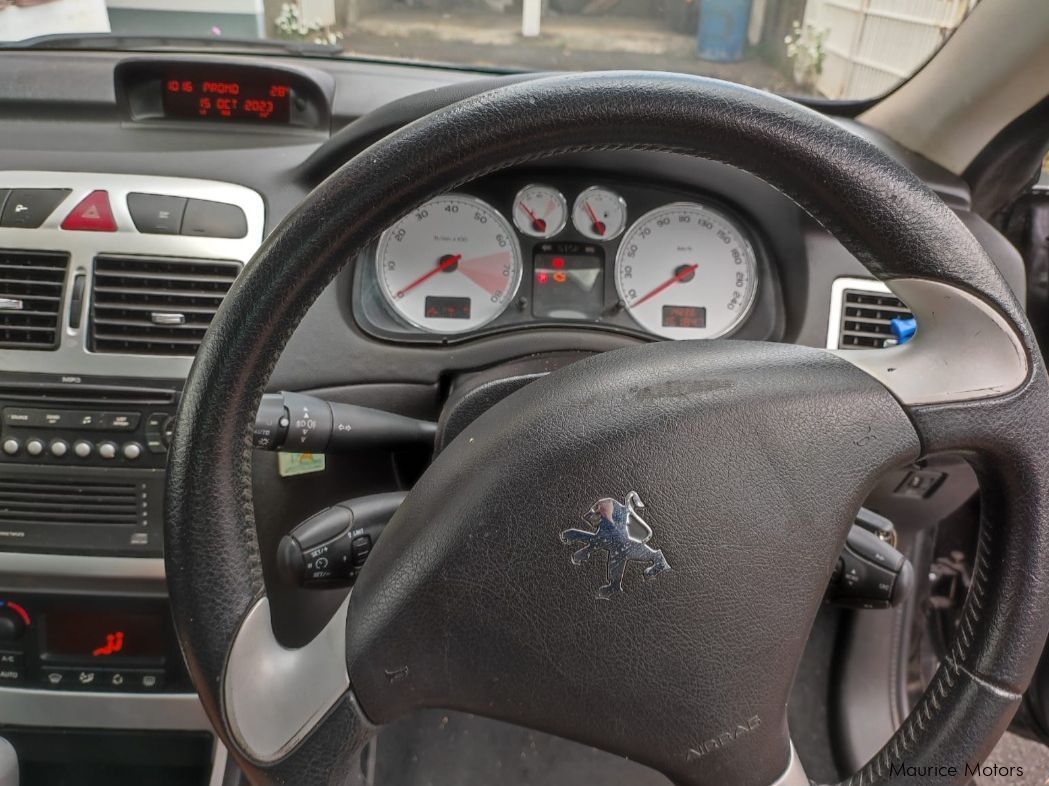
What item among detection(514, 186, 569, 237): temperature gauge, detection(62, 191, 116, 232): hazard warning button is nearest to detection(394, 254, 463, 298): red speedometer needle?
detection(514, 186, 569, 237): temperature gauge

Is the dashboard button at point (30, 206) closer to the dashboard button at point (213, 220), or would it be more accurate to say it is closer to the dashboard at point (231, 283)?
the dashboard at point (231, 283)

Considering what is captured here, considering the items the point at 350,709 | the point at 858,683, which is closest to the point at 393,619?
the point at 350,709

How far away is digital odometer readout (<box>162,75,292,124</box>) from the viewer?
1403 millimetres

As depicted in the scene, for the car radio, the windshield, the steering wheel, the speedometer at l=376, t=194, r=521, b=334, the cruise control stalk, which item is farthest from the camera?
the windshield

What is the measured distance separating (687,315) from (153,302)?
82 cm

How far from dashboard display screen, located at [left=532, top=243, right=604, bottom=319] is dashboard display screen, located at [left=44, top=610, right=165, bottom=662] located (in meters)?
0.78

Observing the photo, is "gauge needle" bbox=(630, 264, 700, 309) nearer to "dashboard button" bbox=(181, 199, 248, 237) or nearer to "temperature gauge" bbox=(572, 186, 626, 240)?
"temperature gauge" bbox=(572, 186, 626, 240)

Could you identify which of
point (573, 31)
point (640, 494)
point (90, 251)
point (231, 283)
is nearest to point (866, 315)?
point (573, 31)

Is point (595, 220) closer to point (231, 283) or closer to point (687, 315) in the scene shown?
point (687, 315)

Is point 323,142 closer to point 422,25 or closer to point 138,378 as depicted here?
point 422,25

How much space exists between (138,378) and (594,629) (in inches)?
33.5

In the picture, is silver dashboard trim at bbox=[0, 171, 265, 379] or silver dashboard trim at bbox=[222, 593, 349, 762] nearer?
silver dashboard trim at bbox=[222, 593, 349, 762]

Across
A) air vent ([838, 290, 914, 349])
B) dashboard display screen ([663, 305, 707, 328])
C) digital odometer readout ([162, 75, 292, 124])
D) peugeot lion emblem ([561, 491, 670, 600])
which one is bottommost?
dashboard display screen ([663, 305, 707, 328])

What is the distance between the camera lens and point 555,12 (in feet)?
4.77
